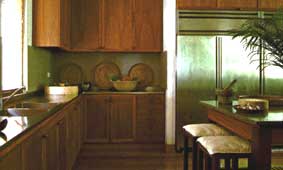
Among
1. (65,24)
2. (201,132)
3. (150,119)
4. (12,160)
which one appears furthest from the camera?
(150,119)

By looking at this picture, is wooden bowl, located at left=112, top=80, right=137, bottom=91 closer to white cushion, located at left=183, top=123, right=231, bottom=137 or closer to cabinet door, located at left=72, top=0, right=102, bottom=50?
cabinet door, located at left=72, top=0, right=102, bottom=50

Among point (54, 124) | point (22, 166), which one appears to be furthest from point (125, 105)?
point (22, 166)

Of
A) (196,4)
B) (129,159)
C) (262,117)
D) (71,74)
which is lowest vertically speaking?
(129,159)

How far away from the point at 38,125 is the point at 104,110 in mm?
3102

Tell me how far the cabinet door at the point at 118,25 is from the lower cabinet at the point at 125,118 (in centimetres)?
88

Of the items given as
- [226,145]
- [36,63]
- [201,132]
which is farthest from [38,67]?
[226,145]

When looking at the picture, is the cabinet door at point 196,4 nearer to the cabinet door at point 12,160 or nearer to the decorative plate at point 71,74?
the decorative plate at point 71,74

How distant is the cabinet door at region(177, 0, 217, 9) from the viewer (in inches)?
183

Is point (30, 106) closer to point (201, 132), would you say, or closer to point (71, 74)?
point (201, 132)

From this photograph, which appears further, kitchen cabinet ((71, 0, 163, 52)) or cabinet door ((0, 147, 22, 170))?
kitchen cabinet ((71, 0, 163, 52))

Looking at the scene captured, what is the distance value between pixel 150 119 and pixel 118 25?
159cm

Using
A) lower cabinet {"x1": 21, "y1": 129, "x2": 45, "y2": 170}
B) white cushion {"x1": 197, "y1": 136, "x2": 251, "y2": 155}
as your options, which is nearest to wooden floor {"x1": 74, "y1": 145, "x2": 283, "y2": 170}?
white cushion {"x1": 197, "y1": 136, "x2": 251, "y2": 155}

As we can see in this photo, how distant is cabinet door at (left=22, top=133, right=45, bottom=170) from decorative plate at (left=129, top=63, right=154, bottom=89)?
368 cm

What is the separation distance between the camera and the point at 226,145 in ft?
8.05
